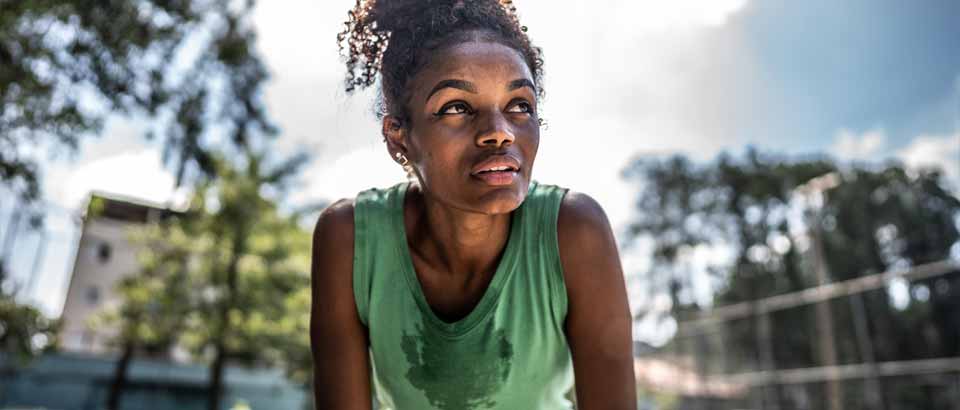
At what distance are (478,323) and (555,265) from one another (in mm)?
234

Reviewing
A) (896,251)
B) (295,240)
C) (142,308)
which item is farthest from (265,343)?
(896,251)

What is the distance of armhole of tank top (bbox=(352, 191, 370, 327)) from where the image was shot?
5.84ft

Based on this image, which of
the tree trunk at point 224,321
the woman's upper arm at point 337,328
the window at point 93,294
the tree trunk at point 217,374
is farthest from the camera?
the window at point 93,294

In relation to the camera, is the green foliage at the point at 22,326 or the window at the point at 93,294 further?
the window at the point at 93,294

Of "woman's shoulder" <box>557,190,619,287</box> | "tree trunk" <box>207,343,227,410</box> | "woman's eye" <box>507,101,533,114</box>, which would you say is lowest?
"woman's shoulder" <box>557,190,619,287</box>

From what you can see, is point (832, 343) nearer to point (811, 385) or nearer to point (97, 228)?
point (811, 385)

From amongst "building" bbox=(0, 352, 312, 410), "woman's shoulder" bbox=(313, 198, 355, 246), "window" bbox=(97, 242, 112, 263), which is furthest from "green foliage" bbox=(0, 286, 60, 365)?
"window" bbox=(97, 242, 112, 263)

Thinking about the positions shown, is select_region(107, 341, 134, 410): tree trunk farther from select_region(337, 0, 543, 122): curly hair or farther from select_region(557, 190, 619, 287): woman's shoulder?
select_region(557, 190, 619, 287): woman's shoulder

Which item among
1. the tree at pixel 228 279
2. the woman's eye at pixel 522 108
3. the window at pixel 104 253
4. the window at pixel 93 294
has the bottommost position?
the woman's eye at pixel 522 108

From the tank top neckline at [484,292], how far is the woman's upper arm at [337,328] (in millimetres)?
136

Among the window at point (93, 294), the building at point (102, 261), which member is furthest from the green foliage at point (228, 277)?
the window at point (93, 294)

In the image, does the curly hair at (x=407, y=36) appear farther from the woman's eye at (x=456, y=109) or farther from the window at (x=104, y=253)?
the window at (x=104, y=253)

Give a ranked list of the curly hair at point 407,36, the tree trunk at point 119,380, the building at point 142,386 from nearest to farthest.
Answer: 1. the curly hair at point 407,36
2. the tree trunk at point 119,380
3. the building at point 142,386

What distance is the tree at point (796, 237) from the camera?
11984 millimetres
